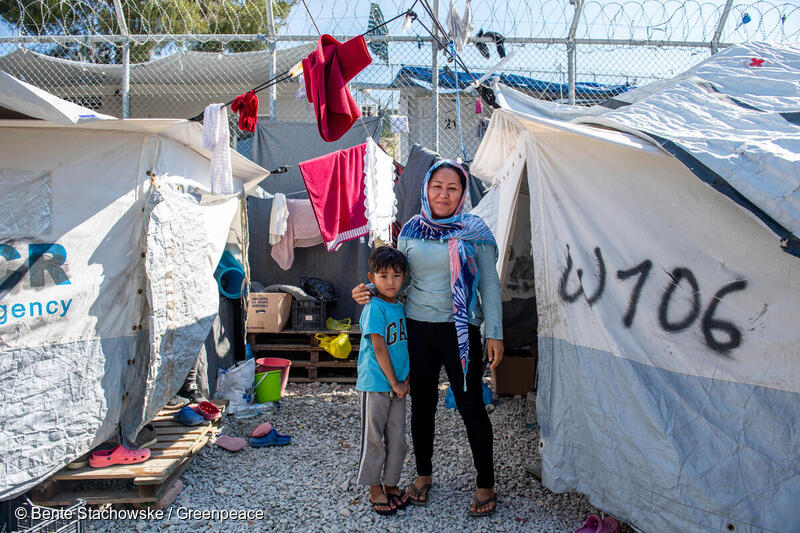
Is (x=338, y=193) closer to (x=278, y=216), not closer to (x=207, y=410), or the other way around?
(x=278, y=216)

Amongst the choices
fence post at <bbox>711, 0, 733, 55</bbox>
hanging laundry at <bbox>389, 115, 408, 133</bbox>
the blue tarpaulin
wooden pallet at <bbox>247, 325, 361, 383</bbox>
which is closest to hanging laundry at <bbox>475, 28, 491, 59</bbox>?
the blue tarpaulin

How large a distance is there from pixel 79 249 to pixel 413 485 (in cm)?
249

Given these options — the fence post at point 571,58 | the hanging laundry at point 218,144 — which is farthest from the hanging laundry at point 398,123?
the hanging laundry at point 218,144

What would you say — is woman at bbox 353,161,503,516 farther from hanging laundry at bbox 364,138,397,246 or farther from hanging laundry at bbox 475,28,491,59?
hanging laundry at bbox 475,28,491,59

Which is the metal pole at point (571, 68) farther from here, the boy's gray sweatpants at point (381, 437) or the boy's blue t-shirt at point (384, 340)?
the boy's gray sweatpants at point (381, 437)

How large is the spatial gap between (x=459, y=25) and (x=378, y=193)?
7.14 feet

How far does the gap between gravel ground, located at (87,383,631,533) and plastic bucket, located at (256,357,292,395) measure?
685 mm

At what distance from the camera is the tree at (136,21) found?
6.11m

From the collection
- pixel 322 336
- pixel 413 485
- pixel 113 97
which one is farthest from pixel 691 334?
pixel 113 97

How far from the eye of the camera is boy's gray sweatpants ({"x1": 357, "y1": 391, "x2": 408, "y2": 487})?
274 centimetres

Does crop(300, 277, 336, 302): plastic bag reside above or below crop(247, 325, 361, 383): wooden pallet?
above

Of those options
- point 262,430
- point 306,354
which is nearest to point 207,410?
point 262,430

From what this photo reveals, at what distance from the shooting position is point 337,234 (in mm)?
5617

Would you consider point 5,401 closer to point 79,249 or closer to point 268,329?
point 79,249
